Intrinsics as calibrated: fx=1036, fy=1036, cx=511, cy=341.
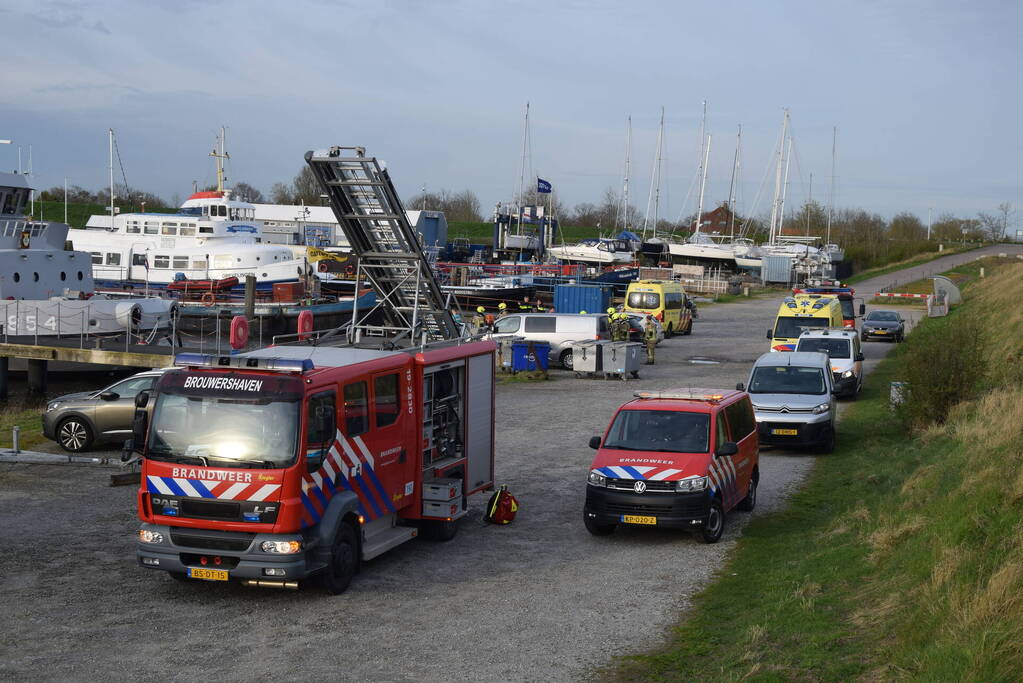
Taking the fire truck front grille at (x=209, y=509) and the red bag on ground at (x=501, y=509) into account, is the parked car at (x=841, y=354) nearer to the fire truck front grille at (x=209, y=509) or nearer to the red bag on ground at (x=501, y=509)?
the red bag on ground at (x=501, y=509)

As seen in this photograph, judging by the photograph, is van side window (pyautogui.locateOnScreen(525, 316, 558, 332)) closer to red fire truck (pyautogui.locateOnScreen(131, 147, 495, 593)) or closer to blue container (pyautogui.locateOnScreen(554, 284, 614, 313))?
blue container (pyautogui.locateOnScreen(554, 284, 614, 313))

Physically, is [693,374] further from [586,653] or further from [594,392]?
[586,653]

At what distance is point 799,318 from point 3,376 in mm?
23368

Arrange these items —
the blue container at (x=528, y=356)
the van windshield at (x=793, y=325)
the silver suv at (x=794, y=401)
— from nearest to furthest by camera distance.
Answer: the silver suv at (x=794, y=401)
the blue container at (x=528, y=356)
the van windshield at (x=793, y=325)

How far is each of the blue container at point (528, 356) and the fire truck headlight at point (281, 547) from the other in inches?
835

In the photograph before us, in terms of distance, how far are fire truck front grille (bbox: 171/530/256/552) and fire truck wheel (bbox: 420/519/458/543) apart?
344cm

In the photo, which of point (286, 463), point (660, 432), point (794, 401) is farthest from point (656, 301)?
point (286, 463)

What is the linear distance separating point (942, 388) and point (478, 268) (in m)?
47.0

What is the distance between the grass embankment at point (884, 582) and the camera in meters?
7.62

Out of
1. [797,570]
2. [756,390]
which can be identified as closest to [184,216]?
[756,390]

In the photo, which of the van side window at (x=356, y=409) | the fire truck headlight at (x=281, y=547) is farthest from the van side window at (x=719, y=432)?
the fire truck headlight at (x=281, y=547)

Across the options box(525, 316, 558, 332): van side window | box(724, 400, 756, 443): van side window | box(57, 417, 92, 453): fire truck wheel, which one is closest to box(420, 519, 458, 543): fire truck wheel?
box(724, 400, 756, 443): van side window

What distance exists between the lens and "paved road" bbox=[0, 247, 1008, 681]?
902 centimetres

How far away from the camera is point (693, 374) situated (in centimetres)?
3244
